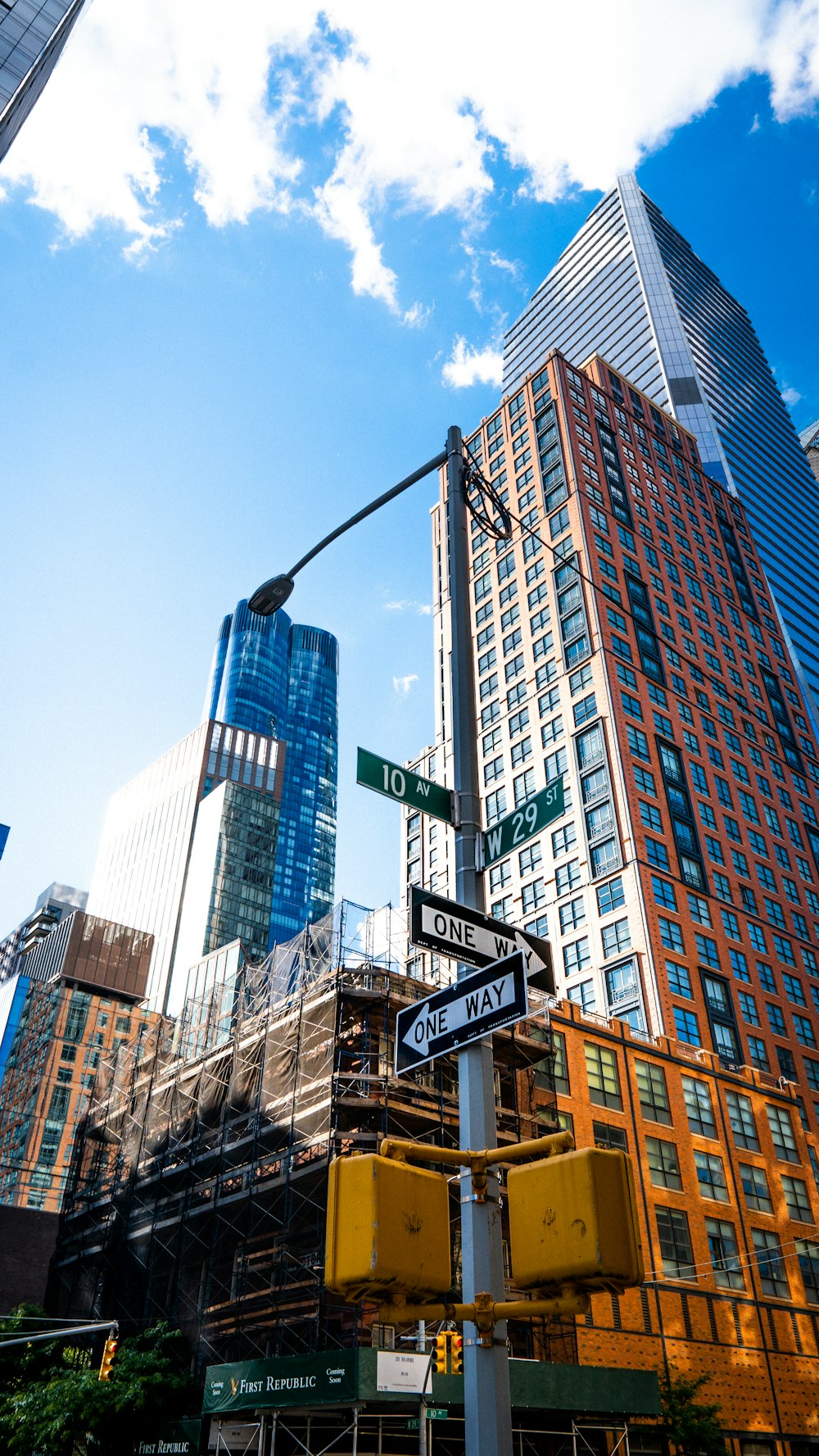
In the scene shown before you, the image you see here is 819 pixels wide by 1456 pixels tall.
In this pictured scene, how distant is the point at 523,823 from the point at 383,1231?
353 centimetres

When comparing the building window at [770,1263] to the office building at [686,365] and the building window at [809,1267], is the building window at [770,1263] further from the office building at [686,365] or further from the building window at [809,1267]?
the office building at [686,365]

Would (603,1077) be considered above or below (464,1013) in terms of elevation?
above

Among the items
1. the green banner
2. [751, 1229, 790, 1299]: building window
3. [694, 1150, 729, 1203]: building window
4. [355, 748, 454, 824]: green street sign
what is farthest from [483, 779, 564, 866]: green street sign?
[751, 1229, 790, 1299]: building window

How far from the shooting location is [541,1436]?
3100cm

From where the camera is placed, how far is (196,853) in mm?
161500

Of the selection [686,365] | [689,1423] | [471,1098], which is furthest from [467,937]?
[686,365]

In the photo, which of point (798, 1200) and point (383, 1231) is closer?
point (383, 1231)

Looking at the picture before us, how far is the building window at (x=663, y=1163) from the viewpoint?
139ft

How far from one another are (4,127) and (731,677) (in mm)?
69558

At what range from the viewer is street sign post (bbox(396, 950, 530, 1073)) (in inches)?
247

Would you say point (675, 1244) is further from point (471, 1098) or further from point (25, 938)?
point (25, 938)

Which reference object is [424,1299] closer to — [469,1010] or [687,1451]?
[469,1010]

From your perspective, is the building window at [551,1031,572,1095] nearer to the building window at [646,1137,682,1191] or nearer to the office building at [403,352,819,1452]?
the office building at [403,352,819,1452]

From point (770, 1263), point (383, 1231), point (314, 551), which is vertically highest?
point (770, 1263)
